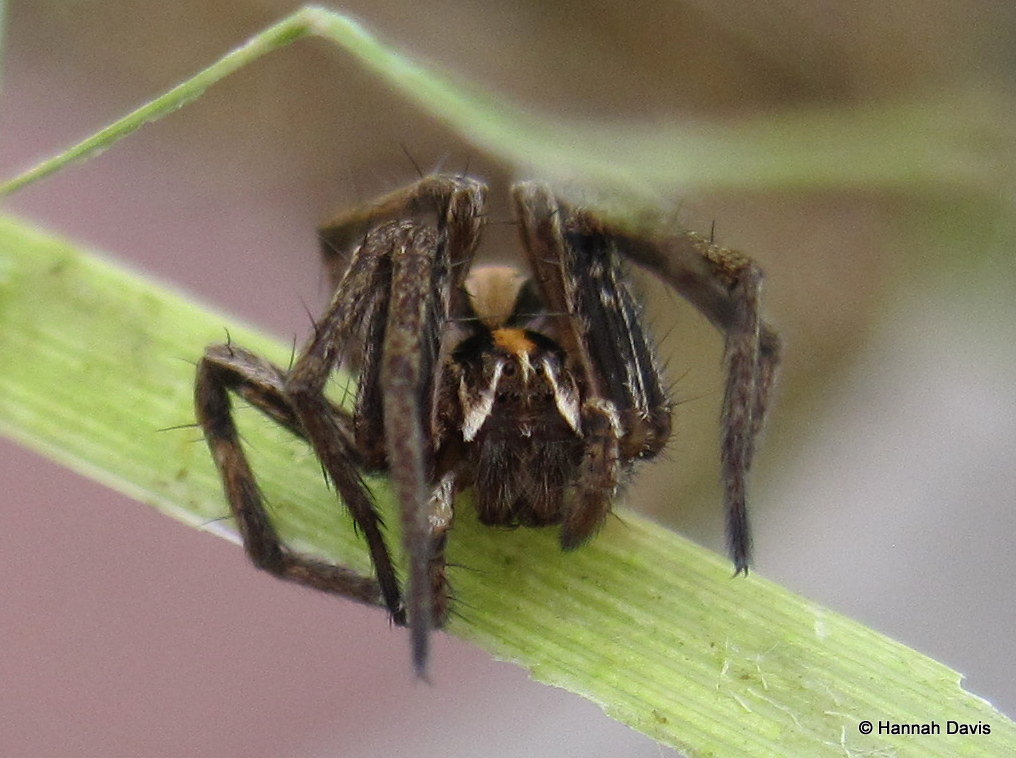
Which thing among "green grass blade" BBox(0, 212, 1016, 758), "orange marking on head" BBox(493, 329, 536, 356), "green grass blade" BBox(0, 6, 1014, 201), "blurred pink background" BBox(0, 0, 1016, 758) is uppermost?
"orange marking on head" BBox(493, 329, 536, 356)

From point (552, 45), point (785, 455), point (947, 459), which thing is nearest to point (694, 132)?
point (552, 45)

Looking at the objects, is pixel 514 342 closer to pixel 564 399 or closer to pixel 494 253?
pixel 564 399

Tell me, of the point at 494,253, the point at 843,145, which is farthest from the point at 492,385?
the point at 843,145

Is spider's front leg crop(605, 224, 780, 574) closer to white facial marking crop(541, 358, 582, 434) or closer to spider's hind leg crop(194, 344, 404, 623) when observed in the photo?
white facial marking crop(541, 358, 582, 434)

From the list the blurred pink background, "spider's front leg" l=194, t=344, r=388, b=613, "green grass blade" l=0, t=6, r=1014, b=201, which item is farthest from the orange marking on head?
"green grass blade" l=0, t=6, r=1014, b=201

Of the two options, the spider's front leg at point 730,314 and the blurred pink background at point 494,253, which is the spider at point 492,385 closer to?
the spider's front leg at point 730,314
